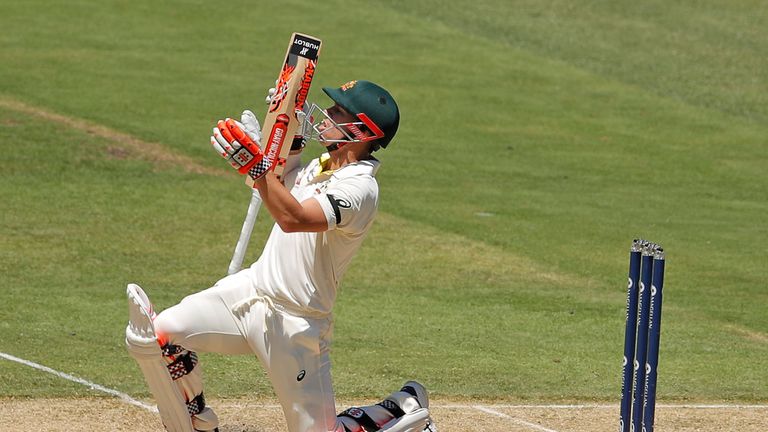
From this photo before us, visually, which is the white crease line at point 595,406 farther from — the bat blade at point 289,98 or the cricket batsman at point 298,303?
the bat blade at point 289,98

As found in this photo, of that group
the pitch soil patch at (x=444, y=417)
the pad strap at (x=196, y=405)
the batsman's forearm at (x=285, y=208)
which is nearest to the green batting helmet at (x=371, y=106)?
the batsman's forearm at (x=285, y=208)

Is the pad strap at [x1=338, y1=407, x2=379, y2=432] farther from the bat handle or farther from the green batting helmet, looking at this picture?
the green batting helmet

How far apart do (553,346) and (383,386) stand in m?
2.09

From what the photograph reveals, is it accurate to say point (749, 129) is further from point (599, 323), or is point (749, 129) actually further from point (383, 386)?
point (383, 386)

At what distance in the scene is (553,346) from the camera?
445 inches

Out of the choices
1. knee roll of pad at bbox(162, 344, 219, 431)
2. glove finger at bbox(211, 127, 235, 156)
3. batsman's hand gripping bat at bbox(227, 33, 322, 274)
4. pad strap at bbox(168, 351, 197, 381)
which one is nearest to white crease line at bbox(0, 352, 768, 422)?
knee roll of pad at bbox(162, 344, 219, 431)

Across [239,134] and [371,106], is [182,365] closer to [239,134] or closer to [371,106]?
[239,134]

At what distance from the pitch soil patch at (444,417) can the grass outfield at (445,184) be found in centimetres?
33

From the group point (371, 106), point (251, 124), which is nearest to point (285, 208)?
point (371, 106)

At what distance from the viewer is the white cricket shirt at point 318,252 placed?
6.78m

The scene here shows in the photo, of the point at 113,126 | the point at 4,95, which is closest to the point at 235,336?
the point at 113,126

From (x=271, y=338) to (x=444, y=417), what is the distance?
249 centimetres

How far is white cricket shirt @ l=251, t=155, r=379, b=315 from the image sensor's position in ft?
22.2

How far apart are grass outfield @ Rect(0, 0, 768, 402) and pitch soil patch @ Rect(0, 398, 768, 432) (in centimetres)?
33
